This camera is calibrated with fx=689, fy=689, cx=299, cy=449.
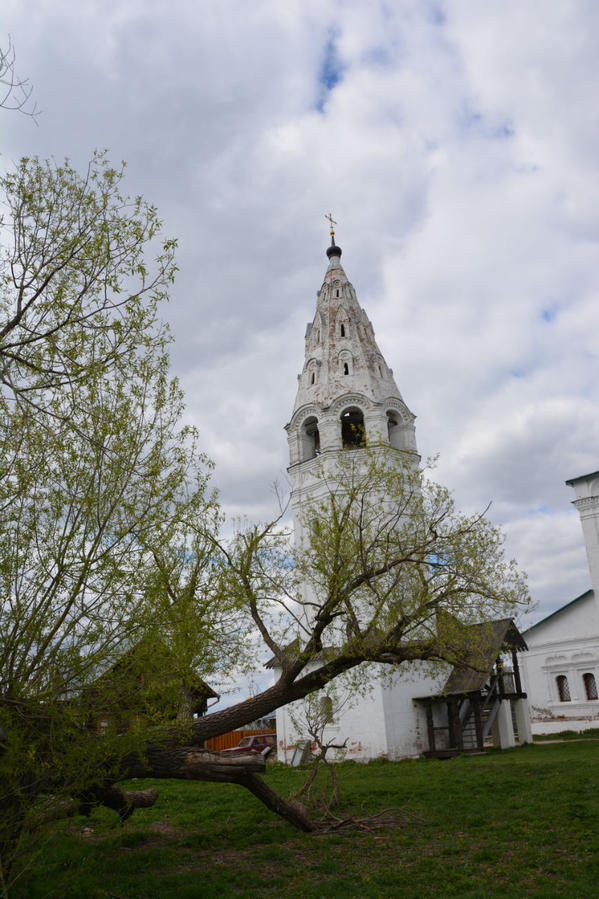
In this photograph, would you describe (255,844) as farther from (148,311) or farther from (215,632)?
(148,311)

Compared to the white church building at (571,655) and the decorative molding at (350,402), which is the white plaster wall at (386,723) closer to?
the white church building at (571,655)

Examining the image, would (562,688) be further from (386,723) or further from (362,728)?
(362,728)

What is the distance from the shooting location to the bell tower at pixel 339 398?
24.5 m

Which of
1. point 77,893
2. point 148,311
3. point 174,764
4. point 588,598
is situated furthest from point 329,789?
point 588,598

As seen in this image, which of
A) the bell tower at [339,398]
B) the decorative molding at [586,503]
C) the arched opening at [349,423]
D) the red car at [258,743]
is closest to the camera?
the bell tower at [339,398]

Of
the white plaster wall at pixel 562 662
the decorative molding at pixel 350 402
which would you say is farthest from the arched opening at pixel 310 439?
the white plaster wall at pixel 562 662

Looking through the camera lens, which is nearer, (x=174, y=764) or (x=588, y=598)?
(x=174, y=764)

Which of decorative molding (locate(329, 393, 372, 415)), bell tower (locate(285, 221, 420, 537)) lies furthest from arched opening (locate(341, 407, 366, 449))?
decorative molding (locate(329, 393, 372, 415))

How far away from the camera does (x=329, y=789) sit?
44.7ft

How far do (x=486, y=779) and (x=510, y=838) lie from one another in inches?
195

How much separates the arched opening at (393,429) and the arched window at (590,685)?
11305 mm

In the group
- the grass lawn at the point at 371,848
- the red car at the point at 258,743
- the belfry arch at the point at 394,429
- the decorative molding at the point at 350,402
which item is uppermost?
the decorative molding at the point at 350,402

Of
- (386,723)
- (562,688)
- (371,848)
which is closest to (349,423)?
(386,723)

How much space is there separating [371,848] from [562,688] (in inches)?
779
